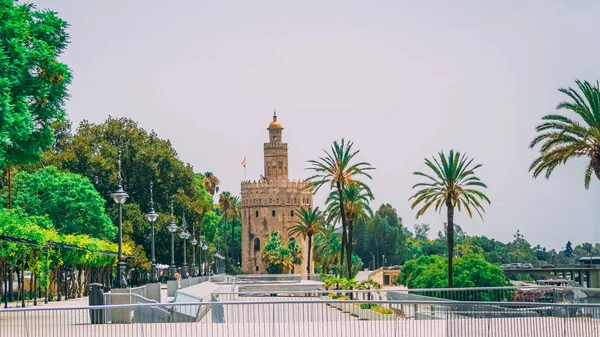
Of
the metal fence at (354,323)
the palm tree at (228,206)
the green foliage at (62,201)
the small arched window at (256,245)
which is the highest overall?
the palm tree at (228,206)

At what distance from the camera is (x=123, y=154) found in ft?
252

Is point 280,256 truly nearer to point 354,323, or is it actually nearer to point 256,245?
point 256,245

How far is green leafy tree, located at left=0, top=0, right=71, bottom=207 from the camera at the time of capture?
2716 cm

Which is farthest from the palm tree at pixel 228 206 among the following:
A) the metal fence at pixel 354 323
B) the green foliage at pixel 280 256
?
the metal fence at pixel 354 323

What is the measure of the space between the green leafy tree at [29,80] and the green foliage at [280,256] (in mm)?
96296

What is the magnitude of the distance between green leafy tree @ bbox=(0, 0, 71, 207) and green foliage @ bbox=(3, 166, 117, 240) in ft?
93.9

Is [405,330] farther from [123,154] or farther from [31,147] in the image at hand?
[123,154]

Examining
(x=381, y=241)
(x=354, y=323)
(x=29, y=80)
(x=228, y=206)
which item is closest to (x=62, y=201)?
(x=29, y=80)

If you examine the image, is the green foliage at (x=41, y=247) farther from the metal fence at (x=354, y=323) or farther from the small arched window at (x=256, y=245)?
the small arched window at (x=256, y=245)

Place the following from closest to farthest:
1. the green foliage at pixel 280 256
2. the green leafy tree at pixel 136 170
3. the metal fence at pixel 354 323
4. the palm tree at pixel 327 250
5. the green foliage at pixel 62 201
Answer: the metal fence at pixel 354 323 → the green foliage at pixel 62 201 → the green leafy tree at pixel 136 170 → the palm tree at pixel 327 250 → the green foliage at pixel 280 256

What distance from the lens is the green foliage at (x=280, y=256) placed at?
418 feet

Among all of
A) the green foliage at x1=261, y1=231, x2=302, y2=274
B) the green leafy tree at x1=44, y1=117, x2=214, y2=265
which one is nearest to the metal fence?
the green leafy tree at x1=44, y1=117, x2=214, y2=265

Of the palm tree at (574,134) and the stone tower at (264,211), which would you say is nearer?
the palm tree at (574,134)

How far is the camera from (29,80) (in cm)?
2978
